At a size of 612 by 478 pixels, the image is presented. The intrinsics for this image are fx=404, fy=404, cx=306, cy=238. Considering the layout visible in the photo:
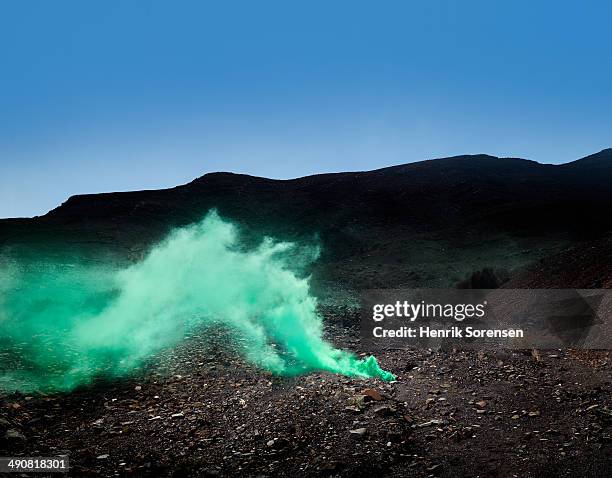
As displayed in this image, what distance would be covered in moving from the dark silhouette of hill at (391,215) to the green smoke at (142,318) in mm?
7917

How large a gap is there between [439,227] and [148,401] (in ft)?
109

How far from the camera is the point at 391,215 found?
136ft

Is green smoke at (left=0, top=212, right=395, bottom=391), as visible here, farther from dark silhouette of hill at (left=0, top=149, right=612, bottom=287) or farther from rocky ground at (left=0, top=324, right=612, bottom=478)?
dark silhouette of hill at (left=0, top=149, right=612, bottom=287)

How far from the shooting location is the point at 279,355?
11.2 m

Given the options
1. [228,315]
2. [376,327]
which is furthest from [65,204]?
[376,327]

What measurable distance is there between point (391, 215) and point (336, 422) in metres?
35.2

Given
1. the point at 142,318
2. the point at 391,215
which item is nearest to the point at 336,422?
the point at 142,318

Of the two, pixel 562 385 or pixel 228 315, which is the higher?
pixel 228 315

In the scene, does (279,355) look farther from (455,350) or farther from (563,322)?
(563,322)

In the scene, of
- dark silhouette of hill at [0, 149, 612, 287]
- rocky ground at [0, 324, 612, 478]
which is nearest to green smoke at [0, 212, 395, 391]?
rocky ground at [0, 324, 612, 478]

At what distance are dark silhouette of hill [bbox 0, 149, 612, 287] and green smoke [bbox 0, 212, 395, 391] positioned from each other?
792cm

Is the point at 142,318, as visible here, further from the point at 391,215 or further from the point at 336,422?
the point at 391,215

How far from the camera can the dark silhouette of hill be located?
90.2 feet

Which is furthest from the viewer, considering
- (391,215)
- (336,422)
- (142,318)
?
(391,215)
